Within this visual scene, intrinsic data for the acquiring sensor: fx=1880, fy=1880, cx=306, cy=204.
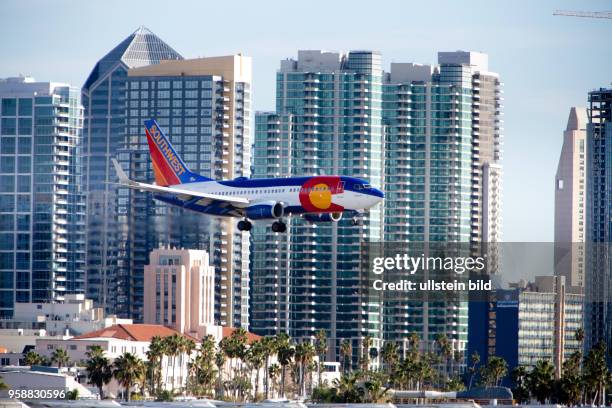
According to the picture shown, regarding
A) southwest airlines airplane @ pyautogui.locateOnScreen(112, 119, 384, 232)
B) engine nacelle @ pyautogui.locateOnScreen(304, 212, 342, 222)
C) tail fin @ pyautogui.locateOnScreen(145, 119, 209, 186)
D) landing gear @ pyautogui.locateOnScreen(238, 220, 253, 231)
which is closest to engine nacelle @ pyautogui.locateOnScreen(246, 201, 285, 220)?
southwest airlines airplane @ pyautogui.locateOnScreen(112, 119, 384, 232)

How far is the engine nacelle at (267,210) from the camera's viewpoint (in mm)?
156375

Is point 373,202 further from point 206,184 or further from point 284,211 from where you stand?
point 206,184

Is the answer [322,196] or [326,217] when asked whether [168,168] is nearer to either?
[326,217]

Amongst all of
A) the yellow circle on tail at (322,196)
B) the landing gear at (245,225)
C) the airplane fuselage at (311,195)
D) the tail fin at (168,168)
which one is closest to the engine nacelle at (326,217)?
the airplane fuselage at (311,195)

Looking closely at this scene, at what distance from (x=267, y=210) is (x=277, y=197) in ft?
5.54

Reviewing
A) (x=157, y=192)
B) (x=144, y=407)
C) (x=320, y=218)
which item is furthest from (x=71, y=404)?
(x=320, y=218)

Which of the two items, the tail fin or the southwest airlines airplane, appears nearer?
the southwest airlines airplane

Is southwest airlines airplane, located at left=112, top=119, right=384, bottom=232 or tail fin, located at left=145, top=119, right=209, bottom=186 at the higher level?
tail fin, located at left=145, top=119, right=209, bottom=186

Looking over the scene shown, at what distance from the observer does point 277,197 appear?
6211 inches

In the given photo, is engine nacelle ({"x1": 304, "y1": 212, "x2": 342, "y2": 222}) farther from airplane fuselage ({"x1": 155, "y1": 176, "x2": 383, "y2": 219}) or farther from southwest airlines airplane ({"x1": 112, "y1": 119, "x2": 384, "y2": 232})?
airplane fuselage ({"x1": 155, "y1": 176, "x2": 383, "y2": 219})

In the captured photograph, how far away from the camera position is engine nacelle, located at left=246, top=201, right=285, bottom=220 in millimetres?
156375

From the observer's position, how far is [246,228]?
524ft

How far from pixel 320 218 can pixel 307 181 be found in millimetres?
3282

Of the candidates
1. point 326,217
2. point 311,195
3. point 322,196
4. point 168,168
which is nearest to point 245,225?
point 311,195
